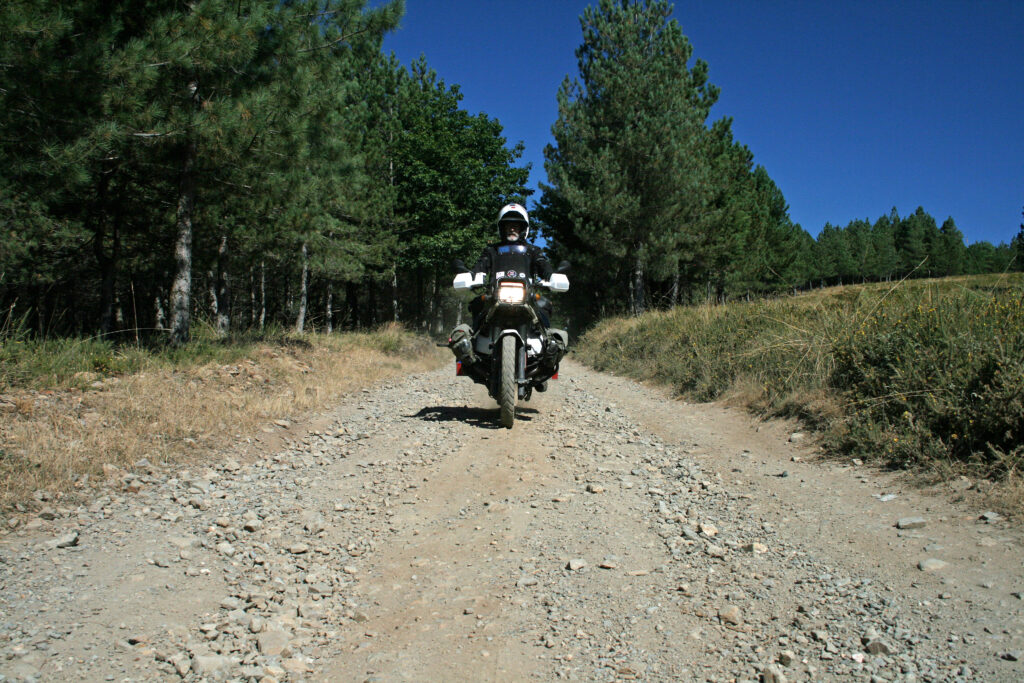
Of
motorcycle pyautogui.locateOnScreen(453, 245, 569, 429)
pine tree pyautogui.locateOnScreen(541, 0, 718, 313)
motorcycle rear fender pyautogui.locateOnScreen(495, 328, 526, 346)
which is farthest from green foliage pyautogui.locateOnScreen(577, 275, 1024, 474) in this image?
pine tree pyautogui.locateOnScreen(541, 0, 718, 313)

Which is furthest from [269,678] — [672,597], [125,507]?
[125,507]

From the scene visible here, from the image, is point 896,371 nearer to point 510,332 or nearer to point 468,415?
point 510,332

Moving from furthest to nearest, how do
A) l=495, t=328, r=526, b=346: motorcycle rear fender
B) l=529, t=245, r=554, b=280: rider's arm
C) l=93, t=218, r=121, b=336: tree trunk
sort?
l=93, t=218, r=121, b=336: tree trunk < l=529, t=245, r=554, b=280: rider's arm < l=495, t=328, r=526, b=346: motorcycle rear fender

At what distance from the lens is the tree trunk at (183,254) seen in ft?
34.6

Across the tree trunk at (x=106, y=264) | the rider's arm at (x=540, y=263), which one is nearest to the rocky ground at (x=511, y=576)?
the rider's arm at (x=540, y=263)

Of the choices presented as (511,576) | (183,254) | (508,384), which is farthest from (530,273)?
(183,254)

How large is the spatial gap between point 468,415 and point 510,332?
160 cm

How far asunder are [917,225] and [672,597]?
10054 cm

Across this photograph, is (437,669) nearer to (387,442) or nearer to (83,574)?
(83,574)

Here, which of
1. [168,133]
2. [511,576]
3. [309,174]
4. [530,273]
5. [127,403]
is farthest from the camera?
[309,174]

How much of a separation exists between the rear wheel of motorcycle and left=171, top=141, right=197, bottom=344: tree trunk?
631cm

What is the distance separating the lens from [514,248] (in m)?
7.69

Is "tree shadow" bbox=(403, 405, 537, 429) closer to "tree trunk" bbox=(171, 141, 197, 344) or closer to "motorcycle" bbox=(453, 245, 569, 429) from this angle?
"motorcycle" bbox=(453, 245, 569, 429)

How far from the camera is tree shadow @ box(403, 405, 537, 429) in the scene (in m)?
7.76
